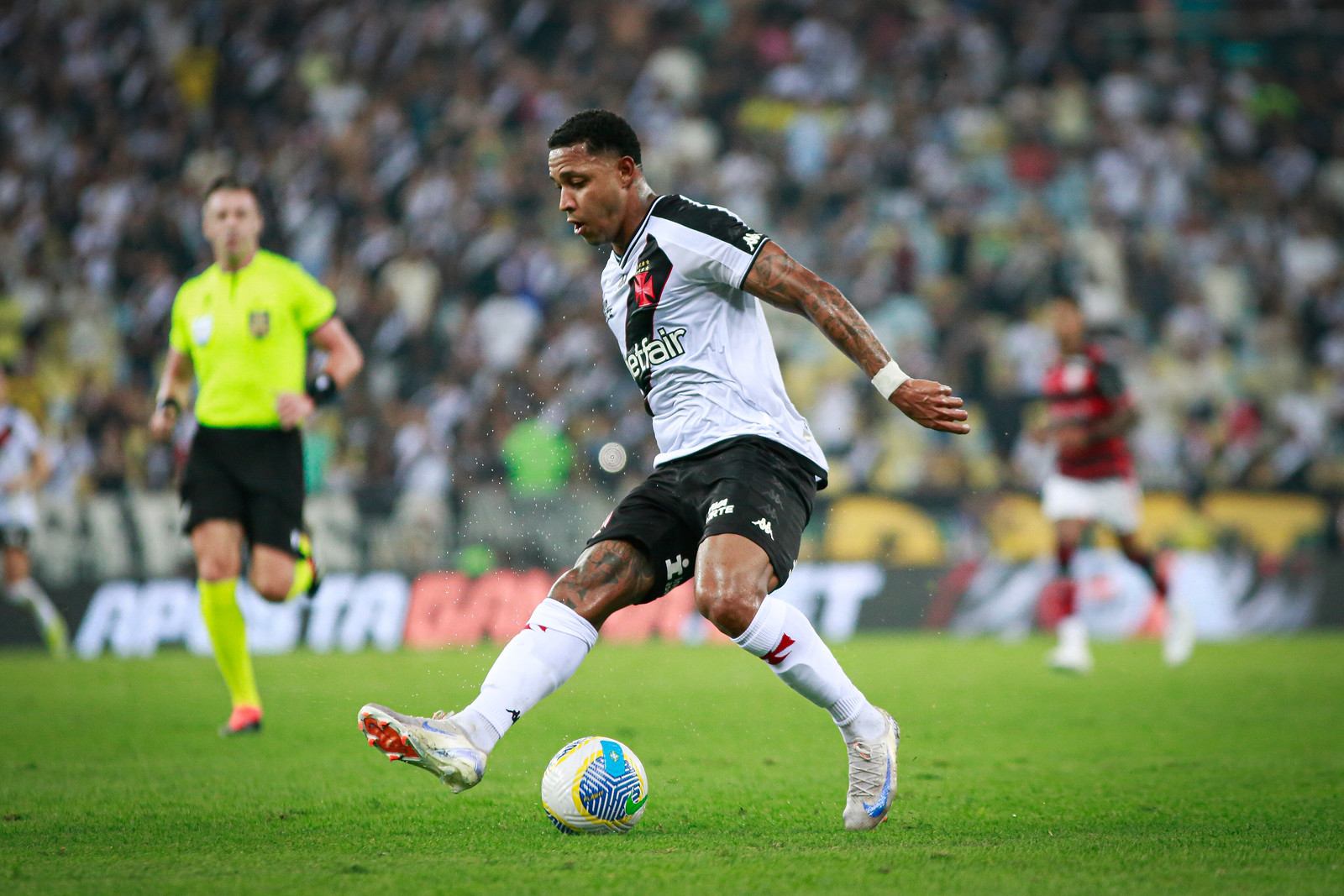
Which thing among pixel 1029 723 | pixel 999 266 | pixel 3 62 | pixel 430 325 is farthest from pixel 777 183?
pixel 1029 723

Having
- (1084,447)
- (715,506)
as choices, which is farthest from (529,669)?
(1084,447)

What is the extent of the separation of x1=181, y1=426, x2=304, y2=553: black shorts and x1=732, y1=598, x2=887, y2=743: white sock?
10.7 ft

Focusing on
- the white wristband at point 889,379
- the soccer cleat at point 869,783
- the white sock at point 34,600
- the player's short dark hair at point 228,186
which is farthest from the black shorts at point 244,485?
the white sock at point 34,600

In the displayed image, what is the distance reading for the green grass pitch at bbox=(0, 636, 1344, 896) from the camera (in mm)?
3627

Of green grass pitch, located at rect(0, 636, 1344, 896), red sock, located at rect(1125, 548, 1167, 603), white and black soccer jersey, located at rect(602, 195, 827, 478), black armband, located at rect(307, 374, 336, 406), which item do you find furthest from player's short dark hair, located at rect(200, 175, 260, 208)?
red sock, located at rect(1125, 548, 1167, 603)

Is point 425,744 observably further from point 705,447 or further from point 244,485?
point 244,485

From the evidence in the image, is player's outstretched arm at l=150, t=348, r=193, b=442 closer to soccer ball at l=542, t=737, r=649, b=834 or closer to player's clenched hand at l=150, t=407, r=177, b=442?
player's clenched hand at l=150, t=407, r=177, b=442

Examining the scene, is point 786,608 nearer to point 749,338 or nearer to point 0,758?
point 749,338

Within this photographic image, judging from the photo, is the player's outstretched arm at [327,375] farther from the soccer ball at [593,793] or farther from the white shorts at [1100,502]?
the white shorts at [1100,502]

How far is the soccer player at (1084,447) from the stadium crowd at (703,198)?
3300 millimetres

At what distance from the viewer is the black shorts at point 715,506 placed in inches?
171

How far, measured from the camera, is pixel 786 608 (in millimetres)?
4379

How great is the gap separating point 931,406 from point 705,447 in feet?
2.67

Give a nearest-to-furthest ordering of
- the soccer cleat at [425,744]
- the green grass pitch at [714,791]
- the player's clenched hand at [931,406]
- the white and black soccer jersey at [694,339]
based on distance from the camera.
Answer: the green grass pitch at [714,791] < the soccer cleat at [425,744] < the player's clenched hand at [931,406] < the white and black soccer jersey at [694,339]
